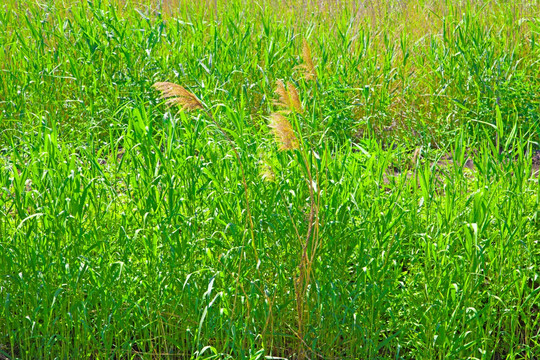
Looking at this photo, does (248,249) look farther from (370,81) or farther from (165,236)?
(370,81)

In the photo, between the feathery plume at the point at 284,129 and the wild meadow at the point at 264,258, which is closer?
the feathery plume at the point at 284,129

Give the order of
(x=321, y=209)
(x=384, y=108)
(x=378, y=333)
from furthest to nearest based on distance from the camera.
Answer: (x=384, y=108), (x=321, y=209), (x=378, y=333)

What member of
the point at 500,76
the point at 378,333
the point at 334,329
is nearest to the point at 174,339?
the point at 334,329

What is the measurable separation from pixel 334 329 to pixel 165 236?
0.80m

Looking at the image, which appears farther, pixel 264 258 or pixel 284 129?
pixel 264 258

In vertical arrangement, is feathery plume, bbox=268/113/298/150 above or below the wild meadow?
above

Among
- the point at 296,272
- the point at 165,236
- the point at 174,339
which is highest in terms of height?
the point at 165,236

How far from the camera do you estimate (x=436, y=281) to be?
2.62 meters

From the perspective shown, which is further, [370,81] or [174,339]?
[370,81]

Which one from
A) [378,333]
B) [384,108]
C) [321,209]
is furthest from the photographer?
[384,108]

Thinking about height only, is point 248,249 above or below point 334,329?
above

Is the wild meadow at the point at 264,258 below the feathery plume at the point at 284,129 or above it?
below

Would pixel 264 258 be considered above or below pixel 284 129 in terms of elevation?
below

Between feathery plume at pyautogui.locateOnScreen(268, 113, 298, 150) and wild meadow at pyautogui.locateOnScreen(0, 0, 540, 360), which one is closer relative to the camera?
feathery plume at pyautogui.locateOnScreen(268, 113, 298, 150)
